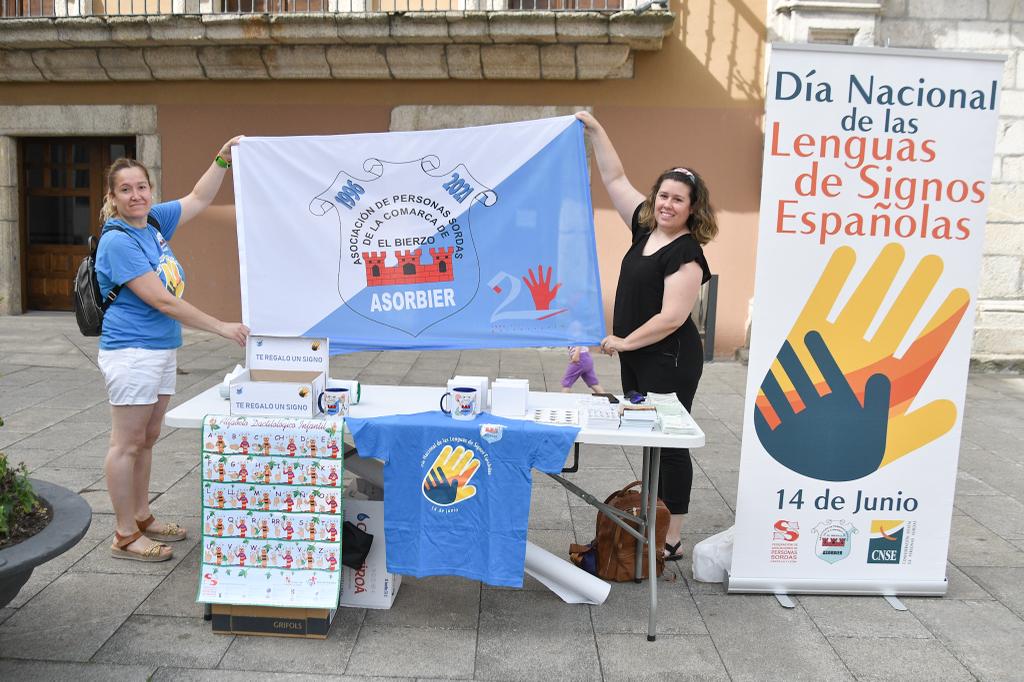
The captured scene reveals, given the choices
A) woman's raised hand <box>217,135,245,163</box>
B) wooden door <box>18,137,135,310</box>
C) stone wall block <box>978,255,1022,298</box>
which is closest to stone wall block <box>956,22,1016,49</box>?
stone wall block <box>978,255,1022,298</box>

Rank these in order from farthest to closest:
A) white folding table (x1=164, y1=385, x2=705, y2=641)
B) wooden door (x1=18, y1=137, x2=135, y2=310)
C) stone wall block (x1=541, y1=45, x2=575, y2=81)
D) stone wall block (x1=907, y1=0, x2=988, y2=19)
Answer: wooden door (x1=18, y1=137, x2=135, y2=310)
stone wall block (x1=541, y1=45, x2=575, y2=81)
stone wall block (x1=907, y1=0, x2=988, y2=19)
white folding table (x1=164, y1=385, x2=705, y2=641)

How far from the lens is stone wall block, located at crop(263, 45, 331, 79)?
31.1ft

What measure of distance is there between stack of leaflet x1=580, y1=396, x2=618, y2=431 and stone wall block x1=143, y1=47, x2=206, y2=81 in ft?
26.0

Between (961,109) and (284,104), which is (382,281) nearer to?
(961,109)

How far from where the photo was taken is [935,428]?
143 inches

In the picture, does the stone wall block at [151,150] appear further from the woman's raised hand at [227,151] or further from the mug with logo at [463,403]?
the mug with logo at [463,403]

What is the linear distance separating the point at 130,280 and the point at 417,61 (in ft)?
21.4

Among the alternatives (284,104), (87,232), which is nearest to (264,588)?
(284,104)

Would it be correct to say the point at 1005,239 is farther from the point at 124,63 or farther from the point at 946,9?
the point at 124,63

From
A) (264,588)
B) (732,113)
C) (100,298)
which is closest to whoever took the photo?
(264,588)

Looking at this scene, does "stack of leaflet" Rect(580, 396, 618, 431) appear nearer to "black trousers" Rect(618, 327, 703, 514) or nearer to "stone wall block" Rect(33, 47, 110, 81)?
"black trousers" Rect(618, 327, 703, 514)

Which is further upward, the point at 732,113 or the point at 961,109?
the point at 732,113

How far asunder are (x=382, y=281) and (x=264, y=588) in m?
1.37

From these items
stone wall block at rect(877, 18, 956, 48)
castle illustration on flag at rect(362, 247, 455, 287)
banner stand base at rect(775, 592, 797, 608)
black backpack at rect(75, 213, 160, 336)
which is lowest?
banner stand base at rect(775, 592, 797, 608)
